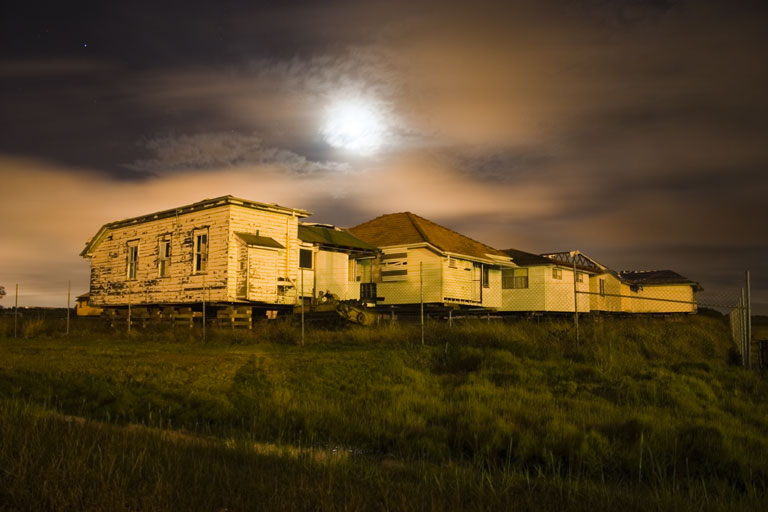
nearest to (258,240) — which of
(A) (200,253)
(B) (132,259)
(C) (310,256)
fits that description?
(A) (200,253)

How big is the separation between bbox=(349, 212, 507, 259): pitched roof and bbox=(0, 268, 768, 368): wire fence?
1.14 metres

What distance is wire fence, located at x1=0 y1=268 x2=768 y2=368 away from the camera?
961 inches

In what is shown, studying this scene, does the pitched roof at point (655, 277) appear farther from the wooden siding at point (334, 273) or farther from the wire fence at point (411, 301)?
the wooden siding at point (334, 273)

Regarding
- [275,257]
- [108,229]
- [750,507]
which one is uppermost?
[108,229]

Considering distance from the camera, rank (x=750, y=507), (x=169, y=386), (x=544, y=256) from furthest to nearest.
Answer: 1. (x=544, y=256)
2. (x=169, y=386)
3. (x=750, y=507)

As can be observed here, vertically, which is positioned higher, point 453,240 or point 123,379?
point 453,240

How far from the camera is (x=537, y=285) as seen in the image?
1470 inches

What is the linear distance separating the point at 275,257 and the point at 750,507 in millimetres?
22818

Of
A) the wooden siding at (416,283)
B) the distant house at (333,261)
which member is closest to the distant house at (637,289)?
the wooden siding at (416,283)

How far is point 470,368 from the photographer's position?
44.3 feet

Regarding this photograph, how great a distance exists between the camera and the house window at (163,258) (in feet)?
93.6

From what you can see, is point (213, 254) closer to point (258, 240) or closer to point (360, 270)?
point (258, 240)

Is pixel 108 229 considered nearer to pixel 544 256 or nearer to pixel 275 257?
pixel 275 257

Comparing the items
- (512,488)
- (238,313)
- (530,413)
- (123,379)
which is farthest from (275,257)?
(512,488)
